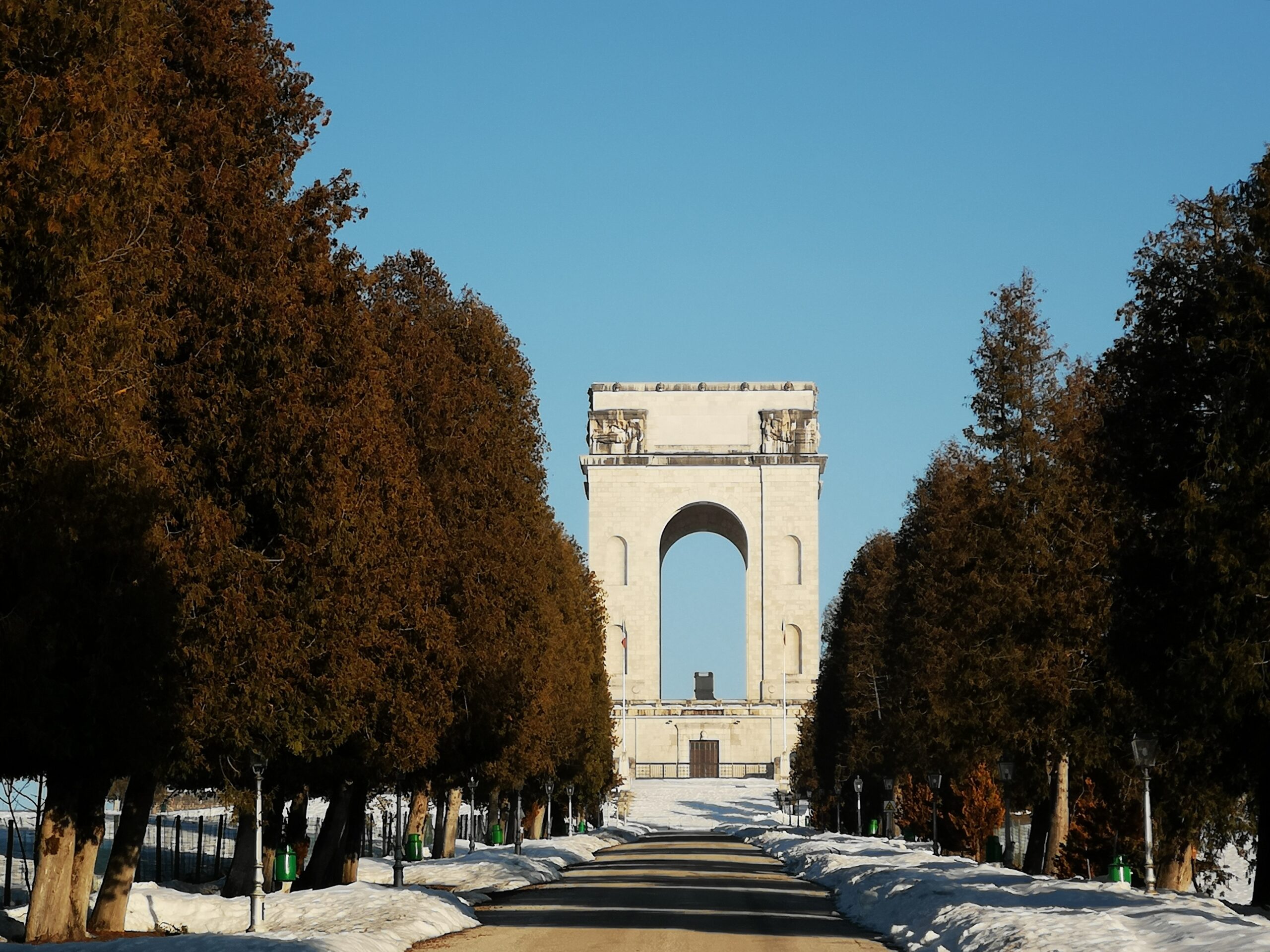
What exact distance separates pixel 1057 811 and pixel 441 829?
1804 cm

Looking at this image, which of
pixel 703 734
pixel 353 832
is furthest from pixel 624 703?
pixel 353 832

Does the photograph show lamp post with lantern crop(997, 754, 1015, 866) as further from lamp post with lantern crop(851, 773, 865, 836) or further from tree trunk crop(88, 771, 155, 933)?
tree trunk crop(88, 771, 155, 933)

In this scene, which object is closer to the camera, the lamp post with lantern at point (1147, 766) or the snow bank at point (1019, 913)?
the snow bank at point (1019, 913)

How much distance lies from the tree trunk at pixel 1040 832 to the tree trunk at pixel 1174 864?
2.36 m

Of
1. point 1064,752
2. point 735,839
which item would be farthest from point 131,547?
point 735,839

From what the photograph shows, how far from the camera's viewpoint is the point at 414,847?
3519 centimetres

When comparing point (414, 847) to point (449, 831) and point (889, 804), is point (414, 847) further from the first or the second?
point (889, 804)

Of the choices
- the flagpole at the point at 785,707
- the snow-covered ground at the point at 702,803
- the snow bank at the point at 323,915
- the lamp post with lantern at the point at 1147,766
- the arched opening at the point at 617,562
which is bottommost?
the snow-covered ground at the point at 702,803

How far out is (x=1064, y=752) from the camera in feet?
109

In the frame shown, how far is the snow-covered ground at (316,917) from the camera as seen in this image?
1695cm

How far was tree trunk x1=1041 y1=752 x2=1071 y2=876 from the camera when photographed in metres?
34.4

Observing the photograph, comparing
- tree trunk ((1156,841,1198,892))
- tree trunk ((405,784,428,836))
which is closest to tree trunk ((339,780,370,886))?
tree trunk ((405,784,428,836))

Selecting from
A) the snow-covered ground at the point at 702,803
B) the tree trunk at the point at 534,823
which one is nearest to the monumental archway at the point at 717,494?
the snow-covered ground at the point at 702,803

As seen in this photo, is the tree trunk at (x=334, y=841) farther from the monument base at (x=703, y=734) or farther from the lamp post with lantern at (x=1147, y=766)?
the monument base at (x=703, y=734)
